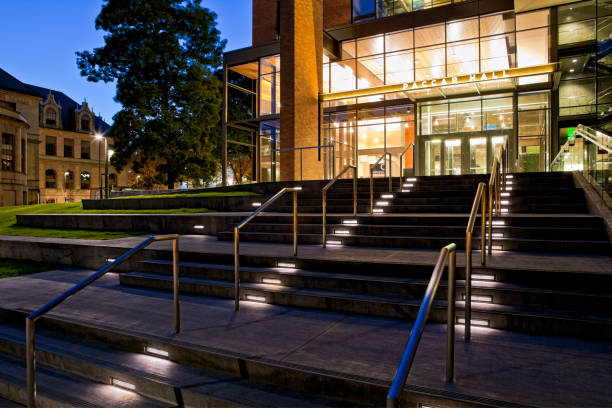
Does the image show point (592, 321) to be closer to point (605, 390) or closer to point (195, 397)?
point (605, 390)

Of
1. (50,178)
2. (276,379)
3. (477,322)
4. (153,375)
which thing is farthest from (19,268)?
(50,178)

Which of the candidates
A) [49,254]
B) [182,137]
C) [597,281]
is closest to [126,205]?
[49,254]

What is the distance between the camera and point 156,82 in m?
26.4

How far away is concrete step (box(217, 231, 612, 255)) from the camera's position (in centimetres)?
605

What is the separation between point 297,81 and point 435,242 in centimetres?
1381

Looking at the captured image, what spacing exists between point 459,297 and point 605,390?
191 cm

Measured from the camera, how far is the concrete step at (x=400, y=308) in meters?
3.85

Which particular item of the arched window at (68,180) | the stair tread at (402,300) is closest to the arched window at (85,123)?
the arched window at (68,180)

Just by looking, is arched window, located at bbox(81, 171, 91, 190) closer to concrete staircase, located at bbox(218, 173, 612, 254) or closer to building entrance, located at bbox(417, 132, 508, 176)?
building entrance, located at bbox(417, 132, 508, 176)

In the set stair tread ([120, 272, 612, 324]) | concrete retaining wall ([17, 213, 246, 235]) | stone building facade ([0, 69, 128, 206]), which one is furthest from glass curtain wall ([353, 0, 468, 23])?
stone building facade ([0, 69, 128, 206])

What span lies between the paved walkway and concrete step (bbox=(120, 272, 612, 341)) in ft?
0.39

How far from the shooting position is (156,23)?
86.1 feet

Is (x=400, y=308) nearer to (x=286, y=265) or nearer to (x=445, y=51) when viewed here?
(x=286, y=265)

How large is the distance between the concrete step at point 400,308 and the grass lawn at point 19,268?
13.3 ft
